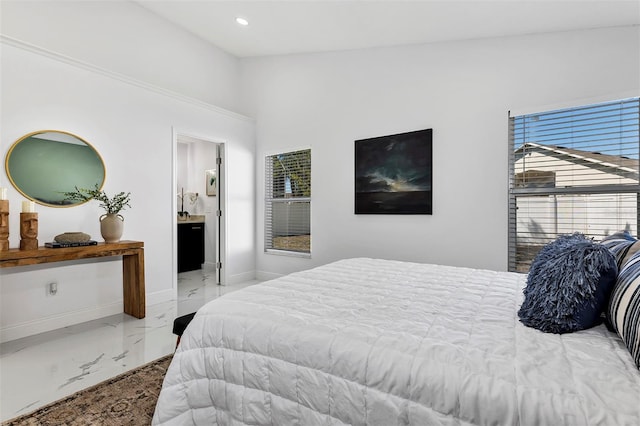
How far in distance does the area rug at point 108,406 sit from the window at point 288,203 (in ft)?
9.38

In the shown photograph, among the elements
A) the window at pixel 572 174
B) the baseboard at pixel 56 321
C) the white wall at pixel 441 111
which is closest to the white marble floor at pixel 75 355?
the baseboard at pixel 56 321

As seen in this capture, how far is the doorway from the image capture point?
593 centimetres

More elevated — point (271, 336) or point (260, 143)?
point (260, 143)

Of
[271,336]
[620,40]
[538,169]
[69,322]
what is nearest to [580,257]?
[271,336]

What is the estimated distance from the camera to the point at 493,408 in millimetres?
900

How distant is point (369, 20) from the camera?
133 inches

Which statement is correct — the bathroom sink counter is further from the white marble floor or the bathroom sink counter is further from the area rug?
the area rug

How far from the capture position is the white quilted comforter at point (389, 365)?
2.94 feet

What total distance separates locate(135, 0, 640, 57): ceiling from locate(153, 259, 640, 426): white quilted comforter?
2.45 metres

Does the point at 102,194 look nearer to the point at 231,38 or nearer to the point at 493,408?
the point at 231,38

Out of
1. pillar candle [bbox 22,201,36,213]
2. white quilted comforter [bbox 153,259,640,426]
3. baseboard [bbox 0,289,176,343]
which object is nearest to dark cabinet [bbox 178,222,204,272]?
baseboard [bbox 0,289,176,343]

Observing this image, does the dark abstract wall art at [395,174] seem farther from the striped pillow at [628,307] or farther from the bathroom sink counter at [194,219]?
the bathroom sink counter at [194,219]

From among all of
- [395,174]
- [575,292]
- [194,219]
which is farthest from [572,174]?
[194,219]

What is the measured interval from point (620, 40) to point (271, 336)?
143 inches
